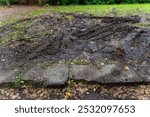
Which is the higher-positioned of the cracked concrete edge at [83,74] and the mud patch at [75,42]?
the mud patch at [75,42]

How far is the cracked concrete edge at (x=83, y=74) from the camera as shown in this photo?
16.2ft

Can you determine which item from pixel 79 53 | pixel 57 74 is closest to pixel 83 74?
pixel 57 74

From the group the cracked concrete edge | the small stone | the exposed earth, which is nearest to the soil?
the exposed earth

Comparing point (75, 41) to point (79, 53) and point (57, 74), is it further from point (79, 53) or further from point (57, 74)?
point (57, 74)

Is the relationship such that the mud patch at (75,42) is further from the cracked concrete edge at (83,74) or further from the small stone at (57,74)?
the small stone at (57,74)

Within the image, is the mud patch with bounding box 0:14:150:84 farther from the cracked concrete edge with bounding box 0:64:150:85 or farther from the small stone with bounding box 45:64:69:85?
the small stone with bounding box 45:64:69:85

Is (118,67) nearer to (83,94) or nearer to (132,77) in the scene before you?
(132,77)

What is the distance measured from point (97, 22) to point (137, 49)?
2.35 meters

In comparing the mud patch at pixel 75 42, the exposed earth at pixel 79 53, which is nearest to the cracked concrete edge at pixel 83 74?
the exposed earth at pixel 79 53

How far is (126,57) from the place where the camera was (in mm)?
5785

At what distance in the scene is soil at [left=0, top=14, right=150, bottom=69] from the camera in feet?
19.3

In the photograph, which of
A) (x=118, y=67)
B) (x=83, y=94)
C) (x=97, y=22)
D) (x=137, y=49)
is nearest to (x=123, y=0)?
(x=97, y=22)

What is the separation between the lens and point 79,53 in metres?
6.10

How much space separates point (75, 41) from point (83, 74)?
5.95 feet
